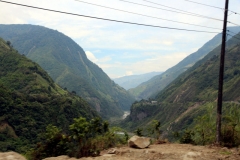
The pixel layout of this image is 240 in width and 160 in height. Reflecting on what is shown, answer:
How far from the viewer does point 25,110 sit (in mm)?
60344

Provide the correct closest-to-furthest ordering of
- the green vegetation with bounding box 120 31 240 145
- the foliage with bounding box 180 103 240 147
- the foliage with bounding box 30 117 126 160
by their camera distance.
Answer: the foliage with bounding box 30 117 126 160 → the foliage with bounding box 180 103 240 147 → the green vegetation with bounding box 120 31 240 145

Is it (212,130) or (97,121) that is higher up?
(97,121)

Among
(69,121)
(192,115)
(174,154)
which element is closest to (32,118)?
(69,121)

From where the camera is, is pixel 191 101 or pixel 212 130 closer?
pixel 212 130

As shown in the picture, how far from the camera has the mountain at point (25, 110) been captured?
5198 centimetres

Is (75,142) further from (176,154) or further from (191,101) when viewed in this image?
(191,101)

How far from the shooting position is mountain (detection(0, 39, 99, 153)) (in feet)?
171

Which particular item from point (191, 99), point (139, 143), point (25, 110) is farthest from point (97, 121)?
point (191, 99)

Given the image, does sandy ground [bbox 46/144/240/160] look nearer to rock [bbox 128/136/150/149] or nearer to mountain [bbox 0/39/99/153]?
rock [bbox 128/136/150/149]

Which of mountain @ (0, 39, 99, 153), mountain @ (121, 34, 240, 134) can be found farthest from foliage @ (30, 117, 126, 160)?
mountain @ (121, 34, 240, 134)

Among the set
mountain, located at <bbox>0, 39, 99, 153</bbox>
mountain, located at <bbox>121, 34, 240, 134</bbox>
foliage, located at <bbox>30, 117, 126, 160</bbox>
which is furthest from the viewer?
mountain, located at <bbox>121, 34, 240, 134</bbox>

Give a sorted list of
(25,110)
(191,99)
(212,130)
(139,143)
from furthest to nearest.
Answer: (191,99) → (25,110) → (212,130) → (139,143)

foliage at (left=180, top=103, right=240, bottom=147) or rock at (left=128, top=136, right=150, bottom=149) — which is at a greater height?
foliage at (left=180, top=103, right=240, bottom=147)

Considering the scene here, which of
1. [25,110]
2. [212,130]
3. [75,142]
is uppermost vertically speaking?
[212,130]
